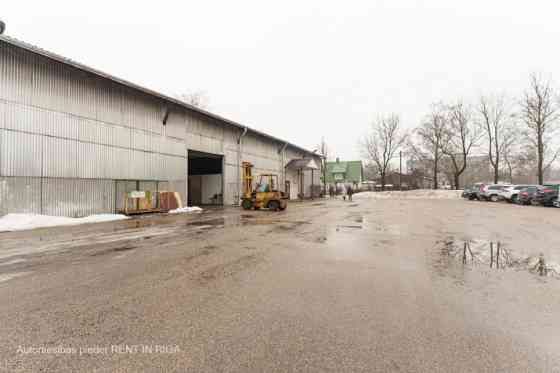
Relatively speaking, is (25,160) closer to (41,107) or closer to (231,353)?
(41,107)

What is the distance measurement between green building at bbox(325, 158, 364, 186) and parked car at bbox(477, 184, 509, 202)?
3574cm

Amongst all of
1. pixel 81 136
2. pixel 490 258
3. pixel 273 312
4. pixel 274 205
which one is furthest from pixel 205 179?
pixel 273 312

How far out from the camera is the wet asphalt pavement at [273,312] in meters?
2.37

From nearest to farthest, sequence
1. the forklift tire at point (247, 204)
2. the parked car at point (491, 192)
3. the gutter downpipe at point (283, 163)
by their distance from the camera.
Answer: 1. the forklift tire at point (247, 204)
2. the parked car at point (491, 192)
3. the gutter downpipe at point (283, 163)

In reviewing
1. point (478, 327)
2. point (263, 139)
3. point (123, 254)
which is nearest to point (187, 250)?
point (123, 254)

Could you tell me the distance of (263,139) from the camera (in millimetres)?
30375

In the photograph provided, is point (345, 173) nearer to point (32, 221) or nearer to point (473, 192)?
point (473, 192)

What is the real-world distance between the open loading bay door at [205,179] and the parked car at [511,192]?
2986cm

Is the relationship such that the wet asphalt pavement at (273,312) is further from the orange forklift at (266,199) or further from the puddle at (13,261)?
the orange forklift at (266,199)

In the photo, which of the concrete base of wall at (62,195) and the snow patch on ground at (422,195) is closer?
the concrete base of wall at (62,195)

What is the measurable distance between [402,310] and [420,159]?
172 feet

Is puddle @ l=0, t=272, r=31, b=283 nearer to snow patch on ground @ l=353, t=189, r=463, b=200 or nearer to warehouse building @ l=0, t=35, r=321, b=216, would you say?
warehouse building @ l=0, t=35, r=321, b=216

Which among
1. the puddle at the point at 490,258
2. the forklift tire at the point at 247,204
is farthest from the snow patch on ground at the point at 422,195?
the puddle at the point at 490,258

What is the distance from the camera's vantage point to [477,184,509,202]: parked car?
97.3 feet
